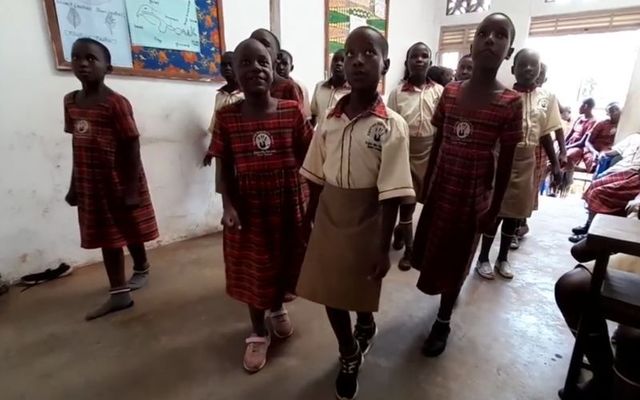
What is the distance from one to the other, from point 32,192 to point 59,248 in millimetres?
390

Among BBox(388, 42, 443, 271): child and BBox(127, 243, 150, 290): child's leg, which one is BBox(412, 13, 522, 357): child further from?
BBox(127, 243, 150, 290): child's leg

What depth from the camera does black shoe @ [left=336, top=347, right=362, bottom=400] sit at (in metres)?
1.29

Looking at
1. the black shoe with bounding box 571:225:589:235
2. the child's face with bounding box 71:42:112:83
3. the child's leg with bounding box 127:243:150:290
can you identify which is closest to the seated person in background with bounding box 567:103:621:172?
the black shoe with bounding box 571:225:589:235

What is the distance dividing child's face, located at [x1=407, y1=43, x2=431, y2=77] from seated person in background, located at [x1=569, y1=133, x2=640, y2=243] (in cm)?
173

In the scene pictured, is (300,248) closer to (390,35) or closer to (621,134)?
(390,35)

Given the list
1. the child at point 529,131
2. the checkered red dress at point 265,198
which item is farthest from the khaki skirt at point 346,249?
the child at point 529,131

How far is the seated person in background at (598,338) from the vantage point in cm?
98

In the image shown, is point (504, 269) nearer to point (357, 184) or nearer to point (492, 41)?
point (492, 41)

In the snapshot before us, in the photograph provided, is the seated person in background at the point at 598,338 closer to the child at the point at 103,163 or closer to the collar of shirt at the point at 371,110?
the collar of shirt at the point at 371,110

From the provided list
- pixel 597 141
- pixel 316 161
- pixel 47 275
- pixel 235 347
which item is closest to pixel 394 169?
pixel 316 161

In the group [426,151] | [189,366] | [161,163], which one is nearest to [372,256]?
[189,366]

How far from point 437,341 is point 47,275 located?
2.28 metres

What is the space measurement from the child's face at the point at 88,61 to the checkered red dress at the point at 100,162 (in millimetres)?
109

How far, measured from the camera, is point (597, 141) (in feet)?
14.6
